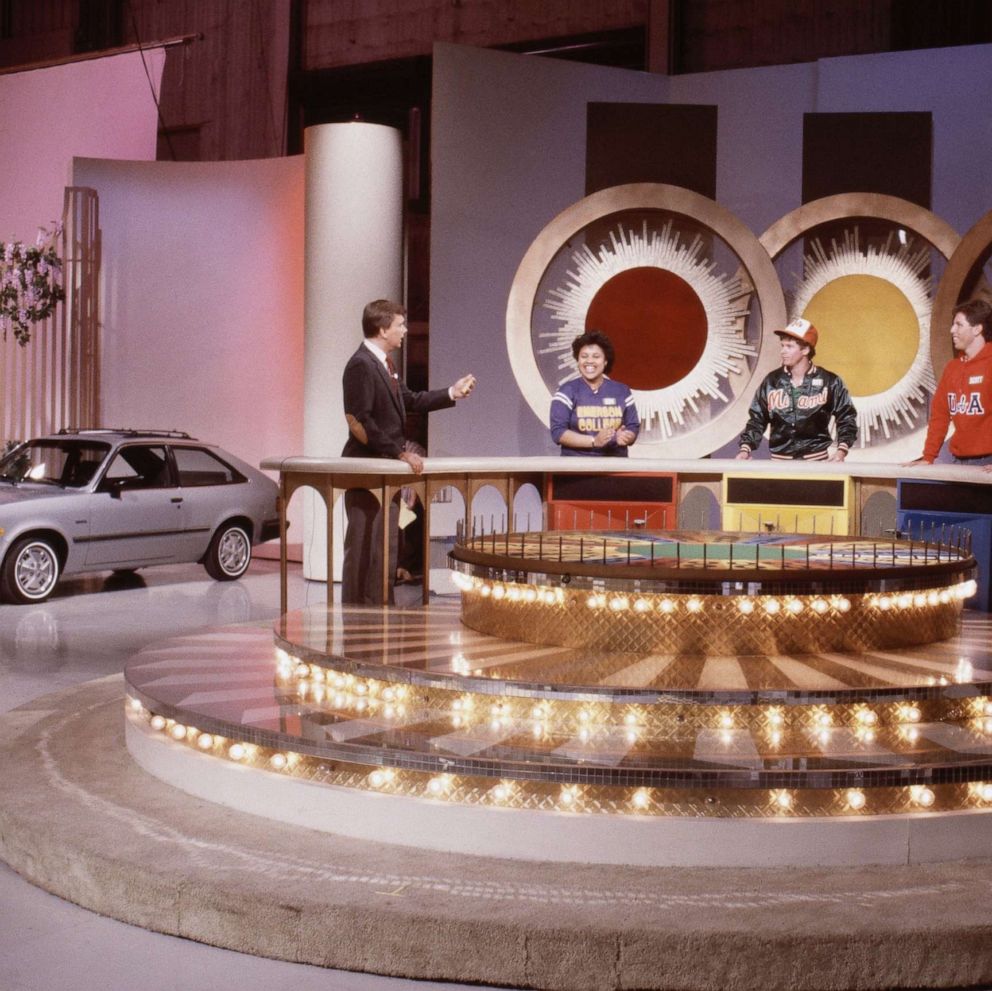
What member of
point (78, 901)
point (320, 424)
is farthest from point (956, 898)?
point (320, 424)

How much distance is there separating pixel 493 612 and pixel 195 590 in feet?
15.6

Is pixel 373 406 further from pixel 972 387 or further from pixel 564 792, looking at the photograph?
pixel 564 792

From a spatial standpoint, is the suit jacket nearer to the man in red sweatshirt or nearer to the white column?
the man in red sweatshirt

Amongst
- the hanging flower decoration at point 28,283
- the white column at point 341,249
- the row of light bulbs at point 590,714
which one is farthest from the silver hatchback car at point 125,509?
the row of light bulbs at point 590,714

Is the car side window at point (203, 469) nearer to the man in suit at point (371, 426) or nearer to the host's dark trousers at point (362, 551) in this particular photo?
the man in suit at point (371, 426)

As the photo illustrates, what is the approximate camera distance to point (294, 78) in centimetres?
1223

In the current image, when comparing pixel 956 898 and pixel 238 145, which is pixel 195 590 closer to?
pixel 238 145

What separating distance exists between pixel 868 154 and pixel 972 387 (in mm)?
2777

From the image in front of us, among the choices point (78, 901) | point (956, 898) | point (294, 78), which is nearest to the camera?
point (956, 898)

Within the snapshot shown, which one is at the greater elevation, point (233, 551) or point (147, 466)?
point (147, 466)

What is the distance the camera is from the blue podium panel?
5.67 metres

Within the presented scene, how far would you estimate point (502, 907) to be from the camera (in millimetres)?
2752

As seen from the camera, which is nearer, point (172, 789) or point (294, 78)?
point (172, 789)

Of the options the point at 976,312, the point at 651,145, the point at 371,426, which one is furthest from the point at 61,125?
the point at 976,312
